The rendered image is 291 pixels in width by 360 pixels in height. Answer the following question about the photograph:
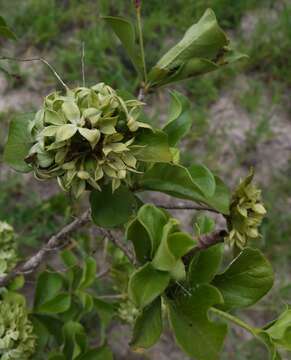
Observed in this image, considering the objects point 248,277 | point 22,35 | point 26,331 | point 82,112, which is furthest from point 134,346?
point 22,35

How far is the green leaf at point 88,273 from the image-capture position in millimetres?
1347

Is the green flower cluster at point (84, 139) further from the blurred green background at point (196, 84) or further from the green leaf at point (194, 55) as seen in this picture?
the blurred green background at point (196, 84)

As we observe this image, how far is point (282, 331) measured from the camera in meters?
0.93

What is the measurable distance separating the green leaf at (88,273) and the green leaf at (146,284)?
527mm

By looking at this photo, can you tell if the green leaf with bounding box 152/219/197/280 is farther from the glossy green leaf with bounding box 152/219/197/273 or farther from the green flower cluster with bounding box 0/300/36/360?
the green flower cluster with bounding box 0/300/36/360

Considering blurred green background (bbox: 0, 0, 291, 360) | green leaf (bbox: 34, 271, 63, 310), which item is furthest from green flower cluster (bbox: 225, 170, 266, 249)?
blurred green background (bbox: 0, 0, 291, 360)

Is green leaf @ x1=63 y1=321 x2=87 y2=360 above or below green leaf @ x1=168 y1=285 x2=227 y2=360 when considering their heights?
below

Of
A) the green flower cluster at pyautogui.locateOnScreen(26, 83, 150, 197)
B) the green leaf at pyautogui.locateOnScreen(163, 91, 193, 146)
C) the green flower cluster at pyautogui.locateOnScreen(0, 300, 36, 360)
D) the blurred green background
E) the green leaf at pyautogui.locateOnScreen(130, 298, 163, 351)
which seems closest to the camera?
the green flower cluster at pyautogui.locateOnScreen(26, 83, 150, 197)

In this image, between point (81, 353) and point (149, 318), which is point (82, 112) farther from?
point (81, 353)

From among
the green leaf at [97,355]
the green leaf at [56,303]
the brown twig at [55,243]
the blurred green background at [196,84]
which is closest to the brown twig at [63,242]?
the brown twig at [55,243]

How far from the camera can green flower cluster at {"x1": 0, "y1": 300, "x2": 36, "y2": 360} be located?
1.23 m

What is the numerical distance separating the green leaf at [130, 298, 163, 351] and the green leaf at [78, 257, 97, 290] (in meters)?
0.48

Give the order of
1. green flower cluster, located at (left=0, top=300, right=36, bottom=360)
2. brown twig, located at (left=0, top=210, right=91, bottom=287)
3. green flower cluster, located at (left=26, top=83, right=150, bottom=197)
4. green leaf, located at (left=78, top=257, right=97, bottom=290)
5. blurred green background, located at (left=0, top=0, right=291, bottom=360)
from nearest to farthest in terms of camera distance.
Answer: green flower cluster, located at (left=26, top=83, right=150, bottom=197) → brown twig, located at (left=0, top=210, right=91, bottom=287) → green flower cluster, located at (left=0, top=300, right=36, bottom=360) → green leaf, located at (left=78, top=257, right=97, bottom=290) → blurred green background, located at (left=0, top=0, right=291, bottom=360)

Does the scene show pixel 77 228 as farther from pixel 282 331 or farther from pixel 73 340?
pixel 282 331
